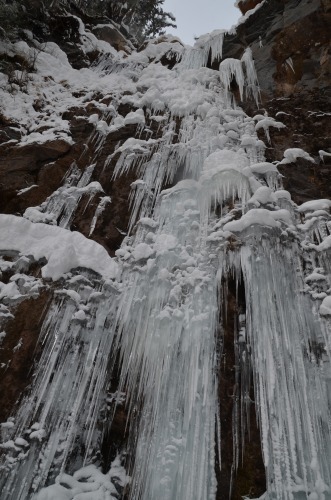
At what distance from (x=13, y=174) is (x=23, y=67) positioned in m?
3.19

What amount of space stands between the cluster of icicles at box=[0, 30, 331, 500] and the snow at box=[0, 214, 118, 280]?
189mm

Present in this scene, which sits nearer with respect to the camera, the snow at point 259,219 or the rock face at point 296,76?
the snow at point 259,219

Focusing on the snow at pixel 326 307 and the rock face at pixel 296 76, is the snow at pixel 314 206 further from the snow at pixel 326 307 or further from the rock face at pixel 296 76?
the snow at pixel 326 307

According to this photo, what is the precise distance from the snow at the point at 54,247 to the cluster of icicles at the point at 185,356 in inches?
7.4

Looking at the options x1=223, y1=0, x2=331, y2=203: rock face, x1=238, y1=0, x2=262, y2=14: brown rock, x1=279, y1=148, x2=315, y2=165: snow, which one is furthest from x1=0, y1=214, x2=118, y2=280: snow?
x1=238, y1=0, x2=262, y2=14: brown rock

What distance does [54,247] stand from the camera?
414 cm

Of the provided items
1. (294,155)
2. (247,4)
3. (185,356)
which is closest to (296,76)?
(294,155)

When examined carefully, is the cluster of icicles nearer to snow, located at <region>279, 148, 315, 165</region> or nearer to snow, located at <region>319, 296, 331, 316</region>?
snow, located at <region>319, 296, 331, 316</region>

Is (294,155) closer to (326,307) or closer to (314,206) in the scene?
(314,206)

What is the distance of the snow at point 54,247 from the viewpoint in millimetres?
3954

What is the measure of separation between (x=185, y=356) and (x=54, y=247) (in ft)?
6.44

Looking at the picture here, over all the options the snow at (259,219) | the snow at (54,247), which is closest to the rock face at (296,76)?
the snow at (259,219)

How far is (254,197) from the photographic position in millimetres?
4410

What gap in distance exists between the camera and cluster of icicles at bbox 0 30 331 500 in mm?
2908
